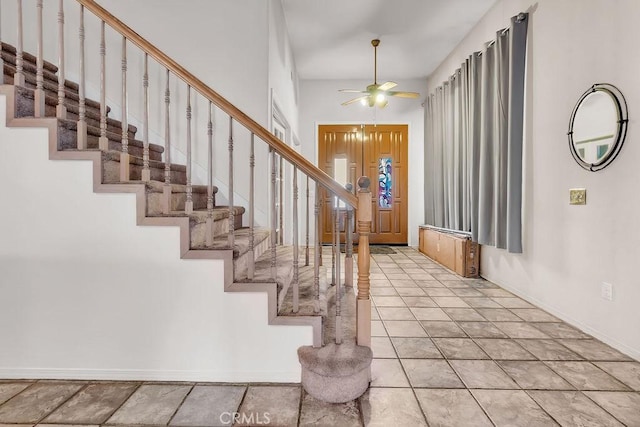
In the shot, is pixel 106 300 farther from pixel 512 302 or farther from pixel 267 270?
pixel 512 302

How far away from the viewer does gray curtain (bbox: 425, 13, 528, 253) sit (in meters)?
3.27

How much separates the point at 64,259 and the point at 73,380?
0.68 meters

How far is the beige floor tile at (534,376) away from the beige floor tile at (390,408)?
0.67m

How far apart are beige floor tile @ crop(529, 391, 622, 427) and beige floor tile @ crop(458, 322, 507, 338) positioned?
72 cm

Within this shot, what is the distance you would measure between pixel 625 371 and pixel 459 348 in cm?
91

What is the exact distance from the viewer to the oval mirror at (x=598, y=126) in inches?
87.7

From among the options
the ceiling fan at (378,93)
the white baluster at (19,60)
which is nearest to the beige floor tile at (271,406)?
the white baluster at (19,60)

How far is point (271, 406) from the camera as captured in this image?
1654 millimetres

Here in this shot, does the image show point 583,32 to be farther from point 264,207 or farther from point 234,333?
point 234,333

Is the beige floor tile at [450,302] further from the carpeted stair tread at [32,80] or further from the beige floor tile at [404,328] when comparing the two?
the carpeted stair tread at [32,80]

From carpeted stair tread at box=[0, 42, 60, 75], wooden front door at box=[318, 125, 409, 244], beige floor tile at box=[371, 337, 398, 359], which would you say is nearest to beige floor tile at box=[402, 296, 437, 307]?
beige floor tile at box=[371, 337, 398, 359]

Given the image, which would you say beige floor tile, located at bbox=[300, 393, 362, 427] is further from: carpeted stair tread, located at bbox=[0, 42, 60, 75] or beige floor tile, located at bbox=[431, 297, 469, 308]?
carpeted stair tread, located at bbox=[0, 42, 60, 75]

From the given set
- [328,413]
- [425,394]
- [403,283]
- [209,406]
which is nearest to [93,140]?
[209,406]

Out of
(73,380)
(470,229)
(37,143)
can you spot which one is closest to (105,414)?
(73,380)
